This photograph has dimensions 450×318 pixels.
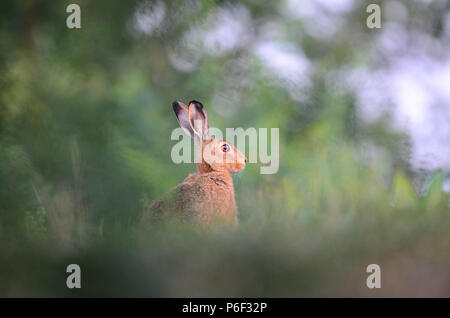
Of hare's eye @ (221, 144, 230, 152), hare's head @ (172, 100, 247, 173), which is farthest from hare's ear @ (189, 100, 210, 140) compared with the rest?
hare's eye @ (221, 144, 230, 152)

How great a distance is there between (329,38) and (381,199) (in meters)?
6.31

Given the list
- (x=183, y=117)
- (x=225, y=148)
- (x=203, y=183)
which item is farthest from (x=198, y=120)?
(x=203, y=183)

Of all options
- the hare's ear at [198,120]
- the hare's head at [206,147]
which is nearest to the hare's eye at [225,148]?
the hare's head at [206,147]

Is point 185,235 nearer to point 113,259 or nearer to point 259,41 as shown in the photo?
point 113,259

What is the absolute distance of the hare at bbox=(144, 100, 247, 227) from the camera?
314 centimetres

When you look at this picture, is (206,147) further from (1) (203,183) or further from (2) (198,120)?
(1) (203,183)

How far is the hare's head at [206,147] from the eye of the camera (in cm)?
391

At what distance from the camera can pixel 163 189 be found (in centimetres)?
466

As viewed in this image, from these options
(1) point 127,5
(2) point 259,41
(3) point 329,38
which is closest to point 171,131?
(1) point 127,5

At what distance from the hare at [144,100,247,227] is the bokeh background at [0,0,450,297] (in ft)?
0.55

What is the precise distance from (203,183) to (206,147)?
1.55 ft

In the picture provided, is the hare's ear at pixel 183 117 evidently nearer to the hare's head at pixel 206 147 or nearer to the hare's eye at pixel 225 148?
the hare's head at pixel 206 147

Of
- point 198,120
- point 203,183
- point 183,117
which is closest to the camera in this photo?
point 203,183

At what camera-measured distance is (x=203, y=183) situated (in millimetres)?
3580
